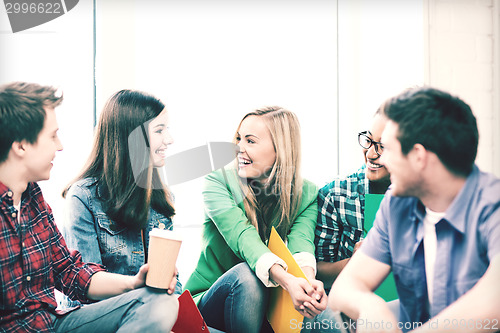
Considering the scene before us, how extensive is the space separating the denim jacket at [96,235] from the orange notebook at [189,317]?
169 millimetres

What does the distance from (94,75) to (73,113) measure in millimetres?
120

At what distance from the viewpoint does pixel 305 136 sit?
5.01 feet

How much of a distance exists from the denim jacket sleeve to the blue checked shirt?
1.88ft

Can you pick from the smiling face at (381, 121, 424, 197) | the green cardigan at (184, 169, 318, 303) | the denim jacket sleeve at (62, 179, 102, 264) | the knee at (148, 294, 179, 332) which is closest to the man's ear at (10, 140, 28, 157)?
the denim jacket sleeve at (62, 179, 102, 264)

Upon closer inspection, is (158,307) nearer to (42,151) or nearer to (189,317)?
(189,317)

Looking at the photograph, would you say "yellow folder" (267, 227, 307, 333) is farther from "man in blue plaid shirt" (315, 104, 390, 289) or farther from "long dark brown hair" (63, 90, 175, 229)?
"long dark brown hair" (63, 90, 175, 229)

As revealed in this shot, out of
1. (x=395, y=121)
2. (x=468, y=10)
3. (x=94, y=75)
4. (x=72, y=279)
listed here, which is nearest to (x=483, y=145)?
(x=395, y=121)

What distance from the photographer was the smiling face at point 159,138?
3.89 ft

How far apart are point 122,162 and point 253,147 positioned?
0.35 meters

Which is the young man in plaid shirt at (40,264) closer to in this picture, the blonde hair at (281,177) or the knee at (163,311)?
the knee at (163,311)

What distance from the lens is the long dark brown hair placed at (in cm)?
116

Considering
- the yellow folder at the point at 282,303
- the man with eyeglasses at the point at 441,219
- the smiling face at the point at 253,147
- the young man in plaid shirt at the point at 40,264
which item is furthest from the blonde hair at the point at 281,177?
the man with eyeglasses at the point at 441,219

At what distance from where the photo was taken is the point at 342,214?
1248 millimetres

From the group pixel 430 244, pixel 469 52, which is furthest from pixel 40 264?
pixel 469 52
